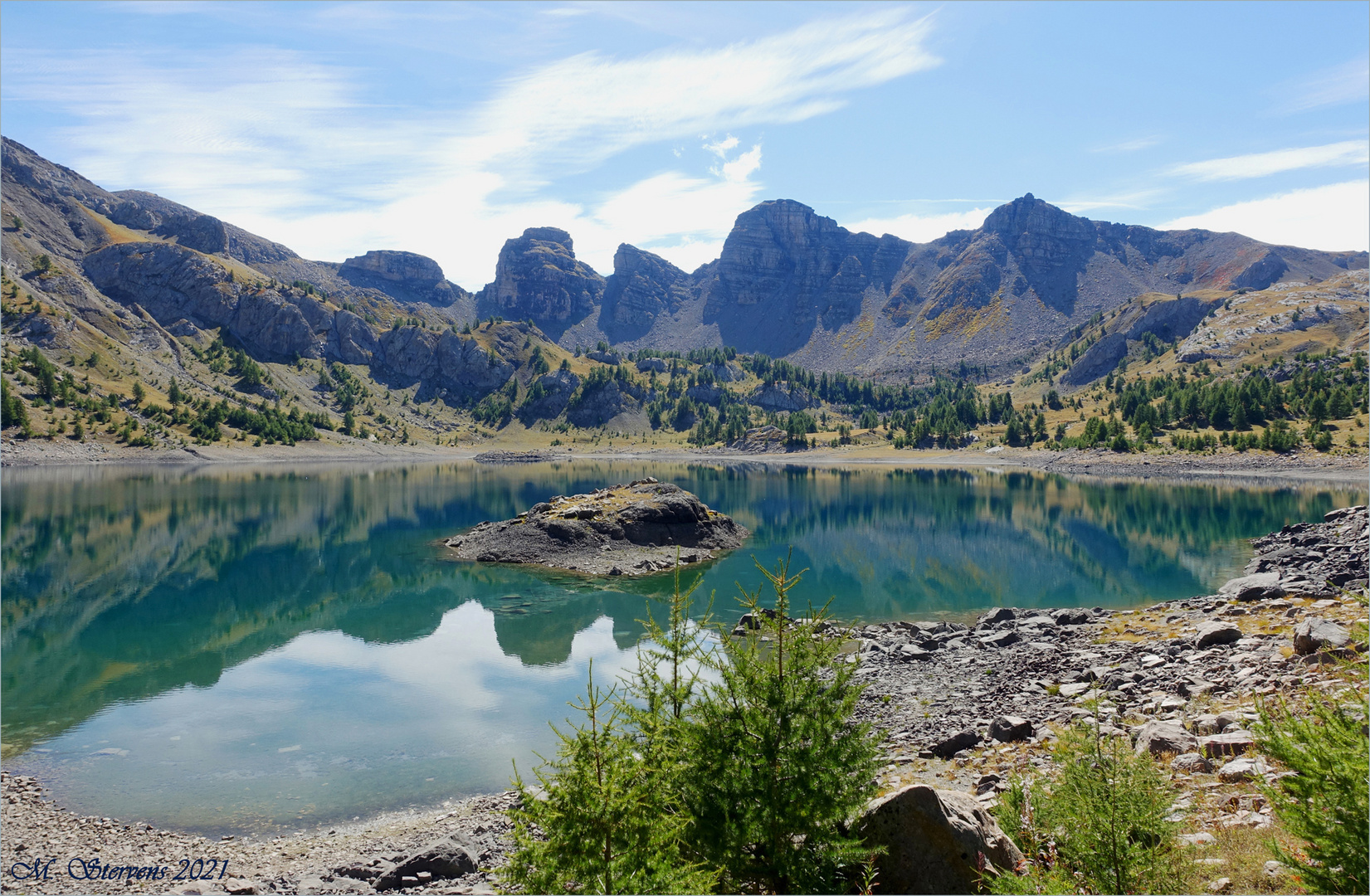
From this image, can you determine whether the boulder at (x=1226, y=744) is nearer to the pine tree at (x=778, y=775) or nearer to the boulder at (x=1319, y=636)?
the boulder at (x=1319, y=636)

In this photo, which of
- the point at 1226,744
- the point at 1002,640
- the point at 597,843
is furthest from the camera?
the point at 1002,640

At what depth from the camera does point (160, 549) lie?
5934 cm

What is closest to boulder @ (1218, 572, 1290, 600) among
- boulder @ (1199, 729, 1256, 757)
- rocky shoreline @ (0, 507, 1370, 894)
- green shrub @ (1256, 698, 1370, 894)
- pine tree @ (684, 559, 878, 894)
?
rocky shoreline @ (0, 507, 1370, 894)

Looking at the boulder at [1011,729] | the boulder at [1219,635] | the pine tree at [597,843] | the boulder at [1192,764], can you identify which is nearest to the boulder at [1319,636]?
the boulder at [1219,635]

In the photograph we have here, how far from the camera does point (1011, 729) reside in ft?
63.1

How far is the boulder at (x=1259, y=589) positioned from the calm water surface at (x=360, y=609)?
7.17m

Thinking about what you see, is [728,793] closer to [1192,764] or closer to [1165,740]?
[1192,764]

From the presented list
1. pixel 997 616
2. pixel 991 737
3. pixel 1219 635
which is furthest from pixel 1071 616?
pixel 991 737

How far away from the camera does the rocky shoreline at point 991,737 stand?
14.1 metres

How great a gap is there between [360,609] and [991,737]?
37.2 metres

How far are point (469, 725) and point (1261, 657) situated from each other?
2577 cm

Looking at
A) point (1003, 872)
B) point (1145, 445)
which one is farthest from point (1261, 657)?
point (1145, 445)

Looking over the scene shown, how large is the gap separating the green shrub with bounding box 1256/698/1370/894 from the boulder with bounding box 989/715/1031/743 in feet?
37.2

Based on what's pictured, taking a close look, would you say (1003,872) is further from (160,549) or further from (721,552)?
(160,549)
